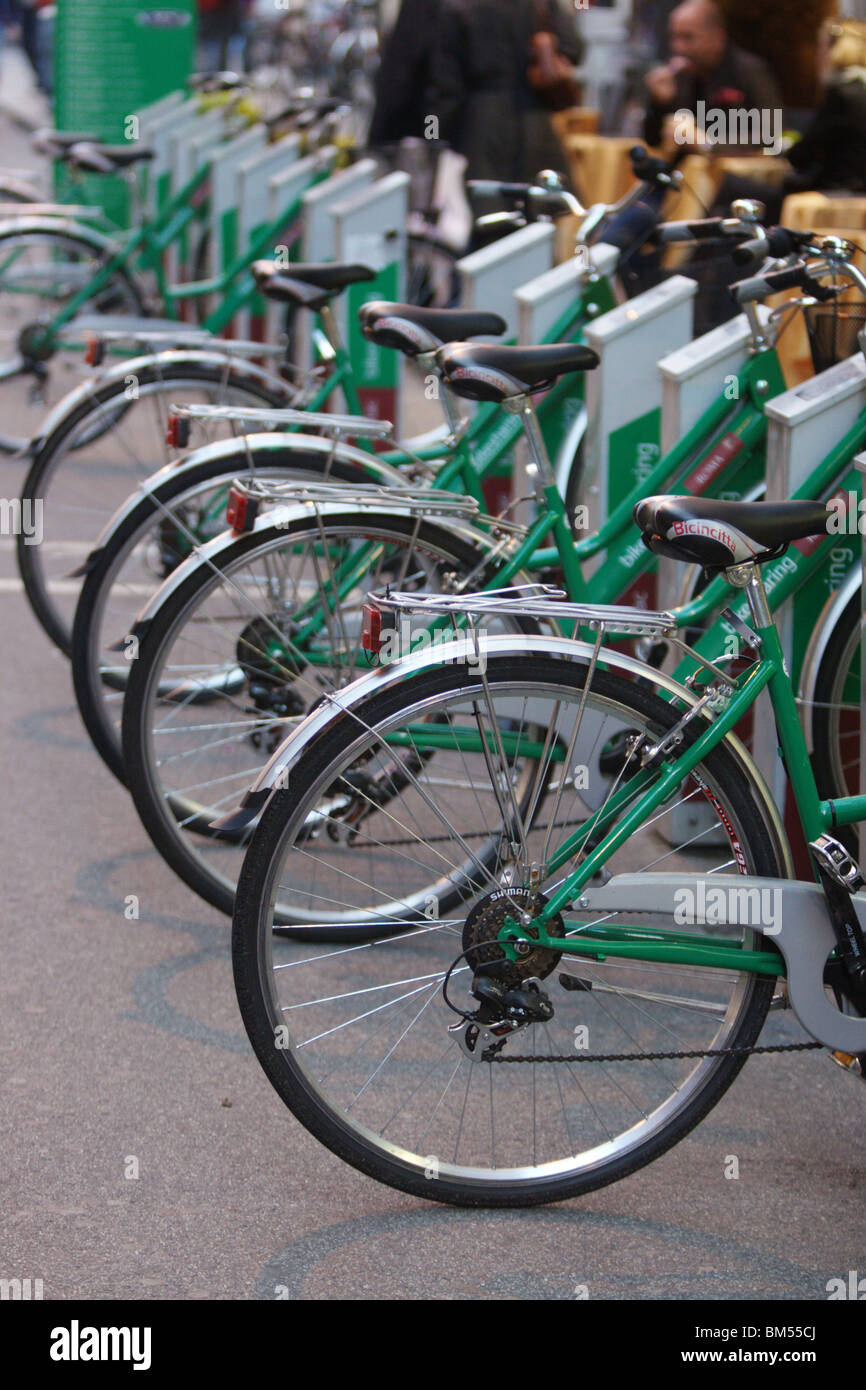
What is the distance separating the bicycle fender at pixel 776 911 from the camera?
2.99 meters

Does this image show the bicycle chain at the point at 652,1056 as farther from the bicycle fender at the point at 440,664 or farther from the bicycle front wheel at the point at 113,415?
the bicycle front wheel at the point at 113,415

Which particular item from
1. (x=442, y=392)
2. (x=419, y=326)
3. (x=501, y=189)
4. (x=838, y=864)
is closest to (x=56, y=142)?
(x=501, y=189)

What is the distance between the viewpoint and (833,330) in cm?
403

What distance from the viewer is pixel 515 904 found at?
3.00m

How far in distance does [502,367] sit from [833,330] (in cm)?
85

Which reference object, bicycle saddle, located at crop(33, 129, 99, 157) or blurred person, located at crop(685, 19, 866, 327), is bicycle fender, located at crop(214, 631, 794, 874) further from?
bicycle saddle, located at crop(33, 129, 99, 157)

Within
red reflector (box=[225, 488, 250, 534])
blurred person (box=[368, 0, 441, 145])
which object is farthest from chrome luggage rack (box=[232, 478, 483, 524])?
blurred person (box=[368, 0, 441, 145])

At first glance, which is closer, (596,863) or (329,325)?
(596,863)

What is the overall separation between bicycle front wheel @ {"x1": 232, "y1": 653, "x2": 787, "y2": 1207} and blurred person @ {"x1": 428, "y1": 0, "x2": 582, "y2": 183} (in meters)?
4.98

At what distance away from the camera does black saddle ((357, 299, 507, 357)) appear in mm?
4031

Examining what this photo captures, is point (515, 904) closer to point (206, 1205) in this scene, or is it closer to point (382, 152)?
point (206, 1205)

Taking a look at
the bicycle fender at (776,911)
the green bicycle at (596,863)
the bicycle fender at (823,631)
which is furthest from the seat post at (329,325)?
the bicycle fender at (776,911)

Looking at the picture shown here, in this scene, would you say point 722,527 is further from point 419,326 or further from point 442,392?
point 442,392

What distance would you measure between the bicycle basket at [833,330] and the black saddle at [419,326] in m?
0.68
